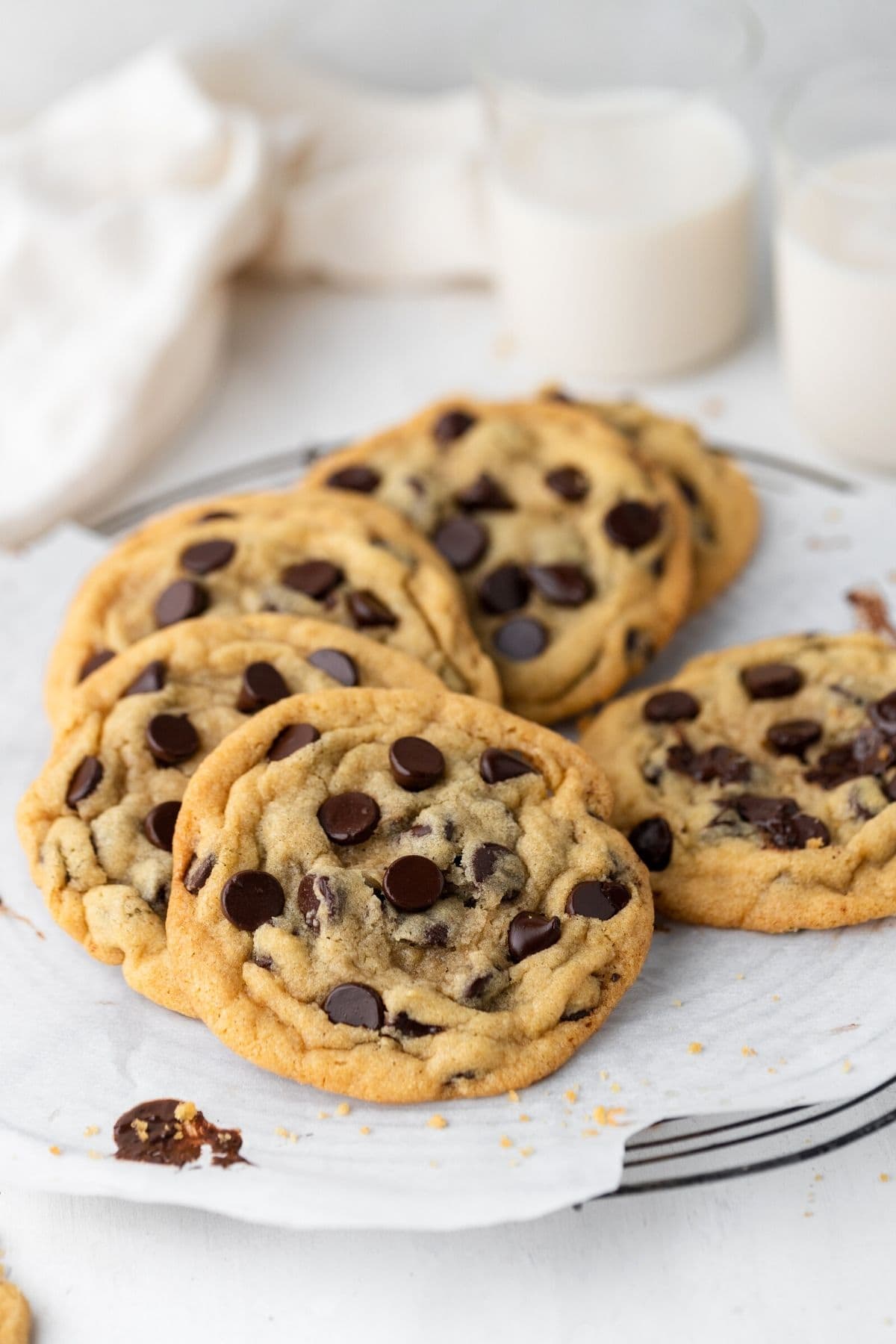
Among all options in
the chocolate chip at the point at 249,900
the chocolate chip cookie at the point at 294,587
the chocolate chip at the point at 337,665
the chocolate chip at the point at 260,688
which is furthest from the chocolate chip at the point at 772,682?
the chocolate chip at the point at 249,900

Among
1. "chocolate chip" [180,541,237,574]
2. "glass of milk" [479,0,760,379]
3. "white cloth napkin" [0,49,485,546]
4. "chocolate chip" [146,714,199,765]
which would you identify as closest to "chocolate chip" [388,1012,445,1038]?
"chocolate chip" [146,714,199,765]

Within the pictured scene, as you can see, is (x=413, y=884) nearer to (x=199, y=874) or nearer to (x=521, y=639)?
(x=199, y=874)

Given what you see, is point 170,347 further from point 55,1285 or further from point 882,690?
point 55,1285

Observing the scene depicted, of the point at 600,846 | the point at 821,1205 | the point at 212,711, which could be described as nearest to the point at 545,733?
the point at 600,846

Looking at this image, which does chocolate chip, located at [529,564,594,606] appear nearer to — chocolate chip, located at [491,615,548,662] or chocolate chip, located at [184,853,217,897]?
chocolate chip, located at [491,615,548,662]

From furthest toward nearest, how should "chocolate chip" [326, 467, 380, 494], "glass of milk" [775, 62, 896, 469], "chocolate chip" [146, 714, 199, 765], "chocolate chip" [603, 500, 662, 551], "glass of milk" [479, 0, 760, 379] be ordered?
1. "glass of milk" [479, 0, 760, 379]
2. "glass of milk" [775, 62, 896, 469]
3. "chocolate chip" [326, 467, 380, 494]
4. "chocolate chip" [603, 500, 662, 551]
5. "chocolate chip" [146, 714, 199, 765]

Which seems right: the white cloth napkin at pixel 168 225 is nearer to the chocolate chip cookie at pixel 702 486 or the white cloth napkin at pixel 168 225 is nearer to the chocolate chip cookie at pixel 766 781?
the chocolate chip cookie at pixel 702 486
